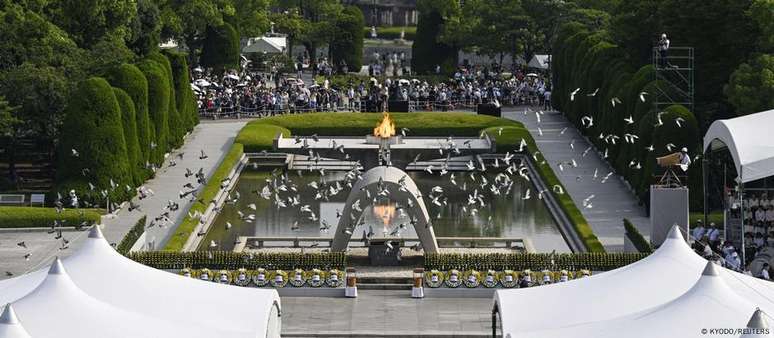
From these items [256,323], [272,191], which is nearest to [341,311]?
[256,323]

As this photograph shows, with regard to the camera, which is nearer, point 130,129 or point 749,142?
point 749,142

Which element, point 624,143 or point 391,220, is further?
point 624,143

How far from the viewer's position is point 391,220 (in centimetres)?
6606

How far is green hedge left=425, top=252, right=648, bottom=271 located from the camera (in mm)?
53812

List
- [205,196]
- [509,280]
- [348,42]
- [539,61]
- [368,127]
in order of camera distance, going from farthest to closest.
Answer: [348,42] < [539,61] < [368,127] < [205,196] < [509,280]

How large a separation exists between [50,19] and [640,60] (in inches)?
998

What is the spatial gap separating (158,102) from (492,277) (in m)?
28.4

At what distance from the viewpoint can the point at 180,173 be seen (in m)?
75.6

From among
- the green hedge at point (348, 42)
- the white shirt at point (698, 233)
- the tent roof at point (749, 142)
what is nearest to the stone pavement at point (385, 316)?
the white shirt at point (698, 233)

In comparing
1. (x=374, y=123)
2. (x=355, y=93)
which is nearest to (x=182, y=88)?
(x=374, y=123)

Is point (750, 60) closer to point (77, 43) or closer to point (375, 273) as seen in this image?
point (375, 273)

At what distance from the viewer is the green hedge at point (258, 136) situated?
272ft

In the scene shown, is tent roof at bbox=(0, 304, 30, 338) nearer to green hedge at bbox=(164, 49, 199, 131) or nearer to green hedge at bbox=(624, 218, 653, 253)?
green hedge at bbox=(624, 218, 653, 253)

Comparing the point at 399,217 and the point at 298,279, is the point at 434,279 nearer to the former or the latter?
the point at 298,279
